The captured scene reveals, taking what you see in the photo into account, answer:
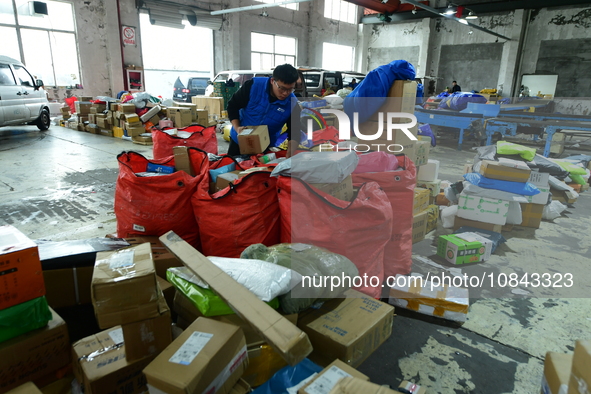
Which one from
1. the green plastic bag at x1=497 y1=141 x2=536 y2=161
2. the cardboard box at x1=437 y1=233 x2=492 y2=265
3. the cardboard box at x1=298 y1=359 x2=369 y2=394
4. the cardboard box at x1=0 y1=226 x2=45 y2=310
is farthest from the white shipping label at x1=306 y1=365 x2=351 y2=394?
the green plastic bag at x1=497 y1=141 x2=536 y2=161

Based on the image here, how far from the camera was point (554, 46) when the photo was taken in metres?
13.1

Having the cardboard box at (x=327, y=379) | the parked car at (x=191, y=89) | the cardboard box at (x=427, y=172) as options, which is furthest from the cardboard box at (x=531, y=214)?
the parked car at (x=191, y=89)

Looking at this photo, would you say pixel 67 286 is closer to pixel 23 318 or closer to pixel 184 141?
pixel 23 318

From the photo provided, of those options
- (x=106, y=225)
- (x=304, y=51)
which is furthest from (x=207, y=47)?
(x=106, y=225)

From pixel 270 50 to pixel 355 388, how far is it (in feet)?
50.9

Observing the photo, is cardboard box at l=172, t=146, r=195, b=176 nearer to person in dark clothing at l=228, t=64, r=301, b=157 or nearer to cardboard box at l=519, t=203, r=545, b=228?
person in dark clothing at l=228, t=64, r=301, b=157

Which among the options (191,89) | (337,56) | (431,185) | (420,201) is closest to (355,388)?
(420,201)

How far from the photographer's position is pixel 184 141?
11.1 feet

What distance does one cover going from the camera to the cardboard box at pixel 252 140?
2627 mm

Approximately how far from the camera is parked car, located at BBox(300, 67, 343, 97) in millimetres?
9664

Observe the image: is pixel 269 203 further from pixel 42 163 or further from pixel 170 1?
Answer: pixel 170 1

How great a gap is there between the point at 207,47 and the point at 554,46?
12511 millimetres

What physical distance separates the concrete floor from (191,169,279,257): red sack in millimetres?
879

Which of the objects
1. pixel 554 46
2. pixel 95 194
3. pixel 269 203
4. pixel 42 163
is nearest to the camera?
pixel 269 203
